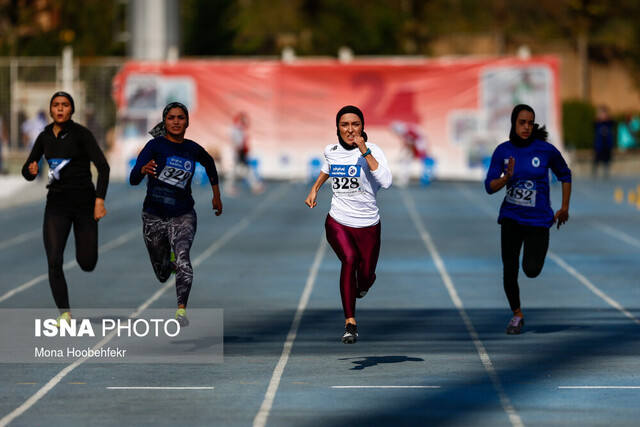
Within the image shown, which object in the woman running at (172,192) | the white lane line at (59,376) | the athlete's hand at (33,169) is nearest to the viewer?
the white lane line at (59,376)

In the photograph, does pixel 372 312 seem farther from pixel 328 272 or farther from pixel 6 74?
pixel 6 74

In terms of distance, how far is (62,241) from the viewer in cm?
1226

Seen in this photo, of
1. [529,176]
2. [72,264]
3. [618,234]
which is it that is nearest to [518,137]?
[529,176]

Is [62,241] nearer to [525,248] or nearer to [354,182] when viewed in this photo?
[354,182]

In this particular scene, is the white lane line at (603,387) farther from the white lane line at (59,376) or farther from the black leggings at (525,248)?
the white lane line at (59,376)

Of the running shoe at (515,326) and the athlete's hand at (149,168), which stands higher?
the athlete's hand at (149,168)

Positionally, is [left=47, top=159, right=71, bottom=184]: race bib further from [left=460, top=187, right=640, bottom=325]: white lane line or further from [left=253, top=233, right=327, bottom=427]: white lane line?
[left=460, top=187, right=640, bottom=325]: white lane line

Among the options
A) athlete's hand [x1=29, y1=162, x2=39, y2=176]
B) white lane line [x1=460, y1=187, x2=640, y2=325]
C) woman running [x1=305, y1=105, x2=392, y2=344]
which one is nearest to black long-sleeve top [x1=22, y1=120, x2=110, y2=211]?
athlete's hand [x1=29, y1=162, x2=39, y2=176]

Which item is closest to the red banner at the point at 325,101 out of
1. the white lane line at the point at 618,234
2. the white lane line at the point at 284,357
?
the white lane line at the point at 618,234

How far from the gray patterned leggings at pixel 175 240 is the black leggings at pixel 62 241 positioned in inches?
37.2

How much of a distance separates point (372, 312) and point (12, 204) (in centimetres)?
1956

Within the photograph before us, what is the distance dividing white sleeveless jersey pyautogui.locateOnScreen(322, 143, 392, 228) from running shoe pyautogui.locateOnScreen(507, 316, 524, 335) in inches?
74.0

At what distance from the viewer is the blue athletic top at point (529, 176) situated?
39.9 feet

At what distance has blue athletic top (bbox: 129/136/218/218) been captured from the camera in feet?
36.6
